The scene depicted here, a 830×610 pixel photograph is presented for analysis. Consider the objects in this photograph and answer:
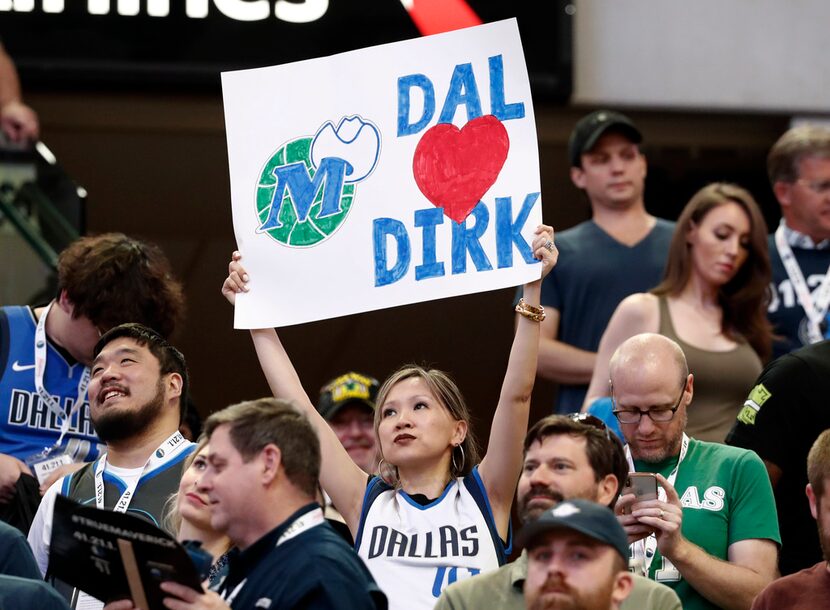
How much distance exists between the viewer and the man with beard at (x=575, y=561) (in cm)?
338

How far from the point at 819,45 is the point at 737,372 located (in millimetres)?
3442

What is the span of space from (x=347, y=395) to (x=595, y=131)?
1.51 metres

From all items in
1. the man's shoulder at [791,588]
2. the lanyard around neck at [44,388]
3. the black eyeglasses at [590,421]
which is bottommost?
the man's shoulder at [791,588]

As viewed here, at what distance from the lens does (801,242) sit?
6.48m

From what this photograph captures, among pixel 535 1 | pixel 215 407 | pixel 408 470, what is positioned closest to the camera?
pixel 408 470

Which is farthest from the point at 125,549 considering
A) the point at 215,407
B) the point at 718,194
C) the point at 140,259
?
the point at 215,407

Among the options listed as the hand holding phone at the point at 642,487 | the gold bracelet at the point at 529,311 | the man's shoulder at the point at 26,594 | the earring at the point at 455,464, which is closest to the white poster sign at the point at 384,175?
the gold bracelet at the point at 529,311

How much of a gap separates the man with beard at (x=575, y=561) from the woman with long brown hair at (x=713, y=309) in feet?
7.11

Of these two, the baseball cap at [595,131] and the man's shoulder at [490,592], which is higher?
the baseball cap at [595,131]

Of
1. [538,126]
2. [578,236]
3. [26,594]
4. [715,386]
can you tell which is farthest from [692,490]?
[538,126]

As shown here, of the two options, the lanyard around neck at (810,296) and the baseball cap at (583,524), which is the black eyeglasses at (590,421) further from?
the lanyard around neck at (810,296)

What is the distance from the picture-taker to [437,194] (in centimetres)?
487

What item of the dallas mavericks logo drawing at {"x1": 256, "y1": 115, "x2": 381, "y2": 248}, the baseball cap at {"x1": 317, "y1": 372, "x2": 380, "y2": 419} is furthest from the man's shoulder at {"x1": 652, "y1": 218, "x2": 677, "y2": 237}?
the dallas mavericks logo drawing at {"x1": 256, "y1": 115, "x2": 381, "y2": 248}

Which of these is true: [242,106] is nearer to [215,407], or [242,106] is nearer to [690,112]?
[690,112]
